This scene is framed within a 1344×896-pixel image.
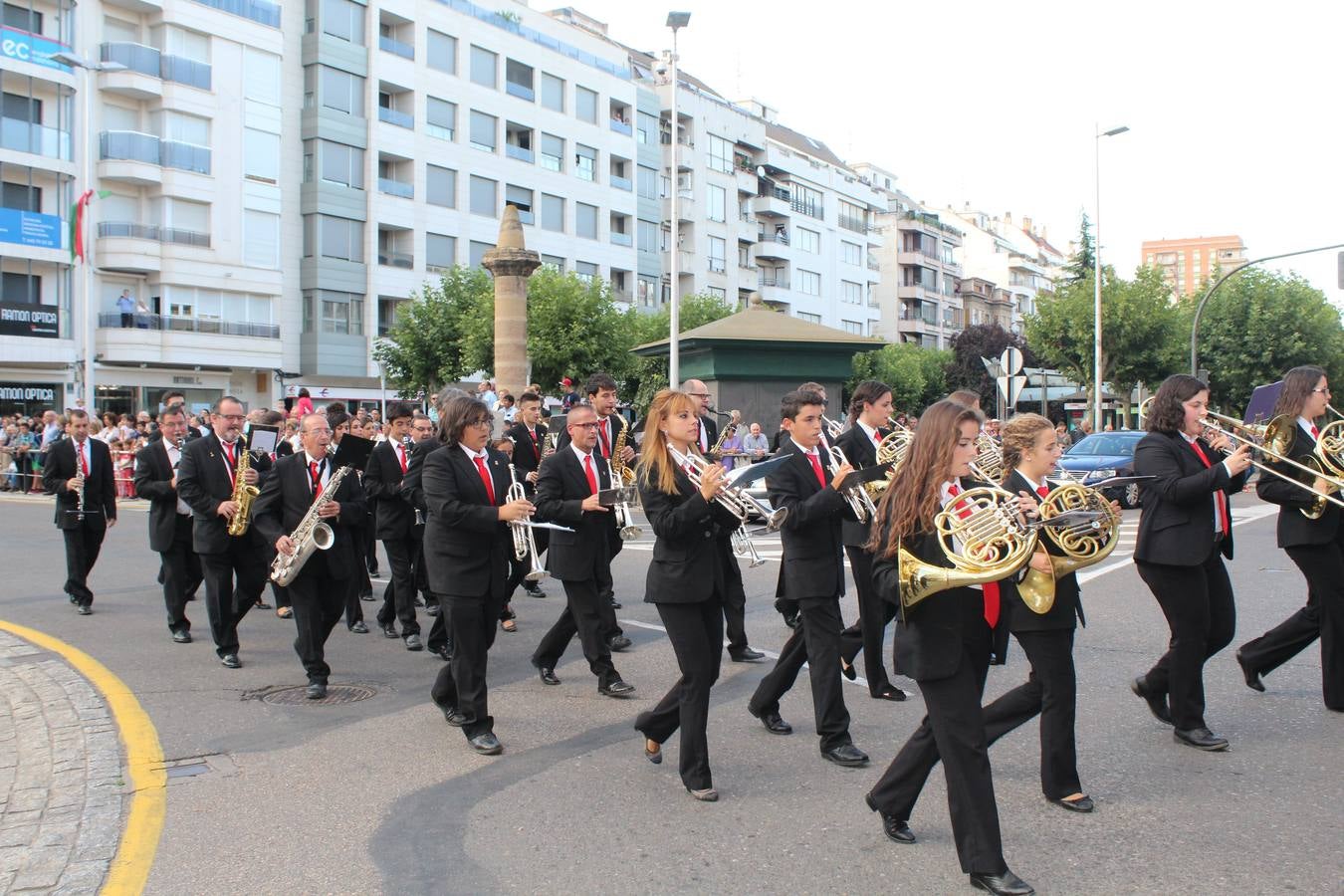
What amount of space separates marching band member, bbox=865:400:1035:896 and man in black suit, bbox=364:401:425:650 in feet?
18.6

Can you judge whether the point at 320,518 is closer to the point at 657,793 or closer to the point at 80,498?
the point at 657,793

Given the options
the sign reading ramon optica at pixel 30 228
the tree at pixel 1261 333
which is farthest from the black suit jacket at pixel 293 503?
the tree at pixel 1261 333

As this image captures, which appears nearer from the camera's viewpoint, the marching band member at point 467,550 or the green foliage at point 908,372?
the marching band member at point 467,550

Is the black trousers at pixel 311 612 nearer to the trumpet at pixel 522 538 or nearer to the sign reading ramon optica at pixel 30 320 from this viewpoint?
the trumpet at pixel 522 538

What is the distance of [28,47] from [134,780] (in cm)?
4018

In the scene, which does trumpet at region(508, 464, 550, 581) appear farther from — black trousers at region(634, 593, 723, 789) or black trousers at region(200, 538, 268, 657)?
black trousers at region(200, 538, 268, 657)

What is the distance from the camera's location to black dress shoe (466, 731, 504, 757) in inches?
242

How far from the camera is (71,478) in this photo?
433 inches

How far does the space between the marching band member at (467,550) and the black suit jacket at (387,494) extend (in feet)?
10.9

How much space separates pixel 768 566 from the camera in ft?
44.2

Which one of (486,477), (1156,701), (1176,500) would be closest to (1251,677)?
(1156,701)

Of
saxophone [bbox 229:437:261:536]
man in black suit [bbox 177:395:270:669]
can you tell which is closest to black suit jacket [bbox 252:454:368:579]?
saxophone [bbox 229:437:261:536]

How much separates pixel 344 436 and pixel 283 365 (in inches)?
1599

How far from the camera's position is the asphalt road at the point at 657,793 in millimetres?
4445
